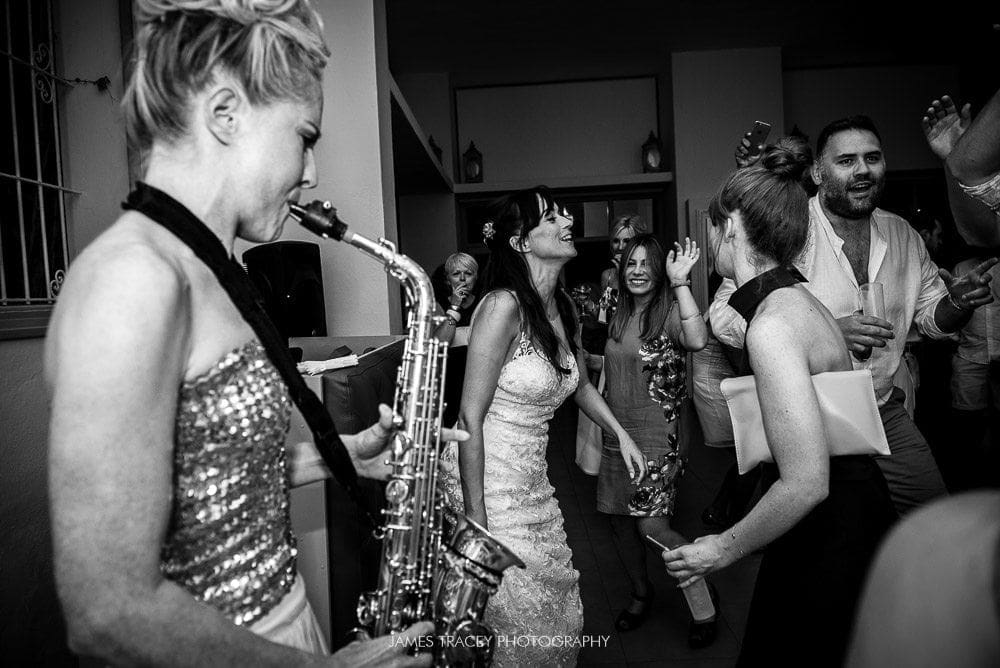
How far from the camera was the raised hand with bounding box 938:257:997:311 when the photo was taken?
244 cm

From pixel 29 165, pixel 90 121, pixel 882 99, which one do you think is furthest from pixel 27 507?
pixel 882 99

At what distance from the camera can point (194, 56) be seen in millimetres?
920

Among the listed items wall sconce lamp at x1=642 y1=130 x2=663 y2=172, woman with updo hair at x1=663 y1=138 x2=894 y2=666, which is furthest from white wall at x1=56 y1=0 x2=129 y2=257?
wall sconce lamp at x1=642 y1=130 x2=663 y2=172

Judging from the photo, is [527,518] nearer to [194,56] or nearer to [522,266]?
[522,266]

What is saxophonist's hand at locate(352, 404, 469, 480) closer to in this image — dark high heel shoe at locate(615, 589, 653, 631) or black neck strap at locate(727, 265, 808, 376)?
black neck strap at locate(727, 265, 808, 376)

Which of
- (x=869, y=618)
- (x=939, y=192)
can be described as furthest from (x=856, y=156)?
(x=939, y=192)

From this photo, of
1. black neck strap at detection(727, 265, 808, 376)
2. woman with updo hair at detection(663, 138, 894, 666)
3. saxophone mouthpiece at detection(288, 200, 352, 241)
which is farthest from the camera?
black neck strap at detection(727, 265, 808, 376)

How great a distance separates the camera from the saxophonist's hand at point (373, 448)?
4.45 feet

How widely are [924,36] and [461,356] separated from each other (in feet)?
25.2

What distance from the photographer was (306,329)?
125 inches

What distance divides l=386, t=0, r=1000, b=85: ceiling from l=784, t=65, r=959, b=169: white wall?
0.16m

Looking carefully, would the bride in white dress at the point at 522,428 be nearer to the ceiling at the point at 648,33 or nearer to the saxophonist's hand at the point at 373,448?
the saxophonist's hand at the point at 373,448

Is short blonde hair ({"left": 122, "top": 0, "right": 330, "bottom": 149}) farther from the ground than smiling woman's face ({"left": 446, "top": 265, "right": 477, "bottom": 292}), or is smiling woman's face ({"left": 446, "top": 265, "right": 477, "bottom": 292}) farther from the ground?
short blonde hair ({"left": 122, "top": 0, "right": 330, "bottom": 149})

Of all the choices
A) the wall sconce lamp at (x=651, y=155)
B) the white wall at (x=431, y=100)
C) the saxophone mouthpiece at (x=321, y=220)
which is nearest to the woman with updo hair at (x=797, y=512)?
the saxophone mouthpiece at (x=321, y=220)
